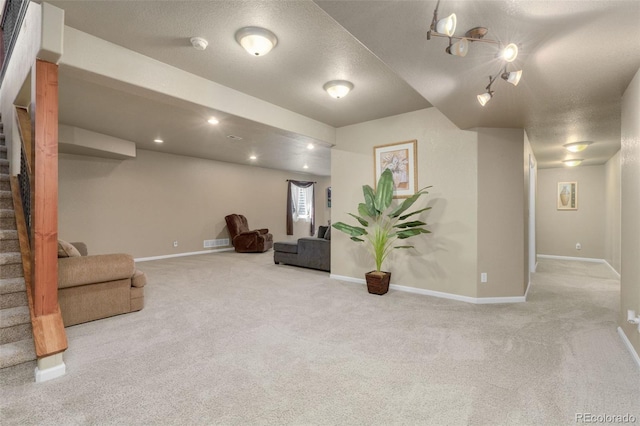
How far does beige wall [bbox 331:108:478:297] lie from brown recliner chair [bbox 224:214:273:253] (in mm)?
3581

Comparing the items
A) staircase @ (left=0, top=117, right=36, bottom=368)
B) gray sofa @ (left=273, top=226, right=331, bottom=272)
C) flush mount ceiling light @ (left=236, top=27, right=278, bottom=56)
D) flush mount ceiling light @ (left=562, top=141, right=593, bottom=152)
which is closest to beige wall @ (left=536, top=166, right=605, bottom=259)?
flush mount ceiling light @ (left=562, top=141, right=593, bottom=152)

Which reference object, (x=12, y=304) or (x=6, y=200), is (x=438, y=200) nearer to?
(x=12, y=304)

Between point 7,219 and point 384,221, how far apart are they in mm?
4103

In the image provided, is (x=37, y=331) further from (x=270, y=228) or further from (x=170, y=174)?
(x=270, y=228)

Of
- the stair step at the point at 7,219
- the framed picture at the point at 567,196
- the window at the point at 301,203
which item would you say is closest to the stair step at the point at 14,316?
the stair step at the point at 7,219

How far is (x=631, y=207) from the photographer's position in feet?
7.89

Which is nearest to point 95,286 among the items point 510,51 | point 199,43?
point 199,43

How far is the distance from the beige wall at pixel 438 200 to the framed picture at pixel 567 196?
487cm

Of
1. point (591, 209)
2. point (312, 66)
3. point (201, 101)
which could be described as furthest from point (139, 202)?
point (591, 209)

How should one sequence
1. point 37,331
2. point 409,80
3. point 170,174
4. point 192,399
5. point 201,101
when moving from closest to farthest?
point 192,399, point 37,331, point 409,80, point 201,101, point 170,174

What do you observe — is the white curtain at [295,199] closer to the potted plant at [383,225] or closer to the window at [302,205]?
the window at [302,205]

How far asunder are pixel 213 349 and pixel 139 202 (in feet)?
16.8

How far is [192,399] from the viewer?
1.73 m

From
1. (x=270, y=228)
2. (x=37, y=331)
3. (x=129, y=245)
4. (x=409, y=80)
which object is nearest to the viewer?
(x=37, y=331)
